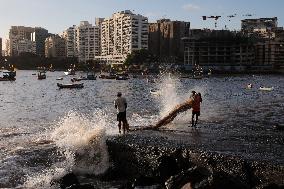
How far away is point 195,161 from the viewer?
52.8 feet

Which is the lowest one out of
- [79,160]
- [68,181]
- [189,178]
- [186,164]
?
[68,181]

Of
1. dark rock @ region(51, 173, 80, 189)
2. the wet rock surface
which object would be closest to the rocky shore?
the wet rock surface

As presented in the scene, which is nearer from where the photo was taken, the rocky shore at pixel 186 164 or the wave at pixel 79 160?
the rocky shore at pixel 186 164

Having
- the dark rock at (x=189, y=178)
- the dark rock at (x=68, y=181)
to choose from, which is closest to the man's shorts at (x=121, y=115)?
the dark rock at (x=68, y=181)

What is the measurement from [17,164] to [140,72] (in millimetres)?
175432

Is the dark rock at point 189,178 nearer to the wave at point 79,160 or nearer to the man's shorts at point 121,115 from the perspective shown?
the wave at point 79,160


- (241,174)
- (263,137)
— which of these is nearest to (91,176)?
(241,174)

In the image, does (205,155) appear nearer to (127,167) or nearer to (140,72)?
(127,167)

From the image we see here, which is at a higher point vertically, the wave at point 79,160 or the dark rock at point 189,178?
the dark rock at point 189,178

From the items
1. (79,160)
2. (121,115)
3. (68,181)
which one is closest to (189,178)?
(68,181)

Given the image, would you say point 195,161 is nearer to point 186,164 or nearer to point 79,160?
point 186,164

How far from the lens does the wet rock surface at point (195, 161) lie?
44.4 feet

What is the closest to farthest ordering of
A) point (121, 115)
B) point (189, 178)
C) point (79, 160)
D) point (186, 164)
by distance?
1. point (189, 178)
2. point (186, 164)
3. point (79, 160)
4. point (121, 115)

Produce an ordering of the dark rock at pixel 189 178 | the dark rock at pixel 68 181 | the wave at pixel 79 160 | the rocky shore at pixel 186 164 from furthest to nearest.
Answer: the wave at pixel 79 160 < the dark rock at pixel 68 181 < the dark rock at pixel 189 178 < the rocky shore at pixel 186 164
